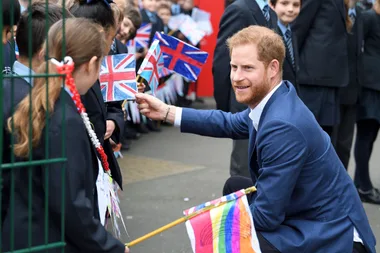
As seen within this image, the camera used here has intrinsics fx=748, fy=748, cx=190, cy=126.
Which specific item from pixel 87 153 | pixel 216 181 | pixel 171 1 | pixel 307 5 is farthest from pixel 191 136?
pixel 87 153

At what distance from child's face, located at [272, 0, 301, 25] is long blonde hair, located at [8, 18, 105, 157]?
295 cm

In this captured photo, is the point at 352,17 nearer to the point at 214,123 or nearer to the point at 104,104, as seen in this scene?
the point at 214,123

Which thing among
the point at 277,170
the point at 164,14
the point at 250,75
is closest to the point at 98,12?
the point at 250,75

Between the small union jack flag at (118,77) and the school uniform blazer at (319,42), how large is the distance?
2.54 m

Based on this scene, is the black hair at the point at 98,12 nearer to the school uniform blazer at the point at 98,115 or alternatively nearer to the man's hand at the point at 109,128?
the school uniform blazer at the point at 98,115

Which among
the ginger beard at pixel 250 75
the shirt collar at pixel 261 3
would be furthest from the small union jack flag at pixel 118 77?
the shirt collar at pixel 261 3

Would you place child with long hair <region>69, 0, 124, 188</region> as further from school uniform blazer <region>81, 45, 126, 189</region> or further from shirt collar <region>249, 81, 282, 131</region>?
shirt collar <region>249, 81, 282, 131</region>

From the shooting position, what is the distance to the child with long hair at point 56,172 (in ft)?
8.36

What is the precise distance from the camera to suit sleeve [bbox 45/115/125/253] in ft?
8.36

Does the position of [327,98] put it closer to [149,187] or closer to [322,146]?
[149,187]

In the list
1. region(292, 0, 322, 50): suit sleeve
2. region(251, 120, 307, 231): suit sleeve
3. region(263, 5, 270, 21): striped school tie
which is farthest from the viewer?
region(292, 0, 322, 50): suit sleeve

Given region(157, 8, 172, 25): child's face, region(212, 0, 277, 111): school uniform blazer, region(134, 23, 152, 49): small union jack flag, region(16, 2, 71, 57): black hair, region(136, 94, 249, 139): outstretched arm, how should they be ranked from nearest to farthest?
region(16, 2, 71, 57): black hair
region(136, 94, 249, 139): outstretched arm
region(212, 0, 277, 111): school uniform blazer
region(134, 23, 152, 49): small union jack flag
region(157, 8, 172, 25): child's face

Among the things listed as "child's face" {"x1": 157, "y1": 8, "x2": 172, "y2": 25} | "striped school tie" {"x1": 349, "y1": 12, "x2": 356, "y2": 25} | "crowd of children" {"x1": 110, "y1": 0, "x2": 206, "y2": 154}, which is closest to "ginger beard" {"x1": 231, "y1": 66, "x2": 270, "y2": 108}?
"striped school tie" {"x1": 349, "y1": 12, "x2": 356, "y2": 25}

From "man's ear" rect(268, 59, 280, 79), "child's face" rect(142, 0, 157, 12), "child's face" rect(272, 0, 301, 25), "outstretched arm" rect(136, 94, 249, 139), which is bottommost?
"child's face" rect(142, 0, 157, 12)
